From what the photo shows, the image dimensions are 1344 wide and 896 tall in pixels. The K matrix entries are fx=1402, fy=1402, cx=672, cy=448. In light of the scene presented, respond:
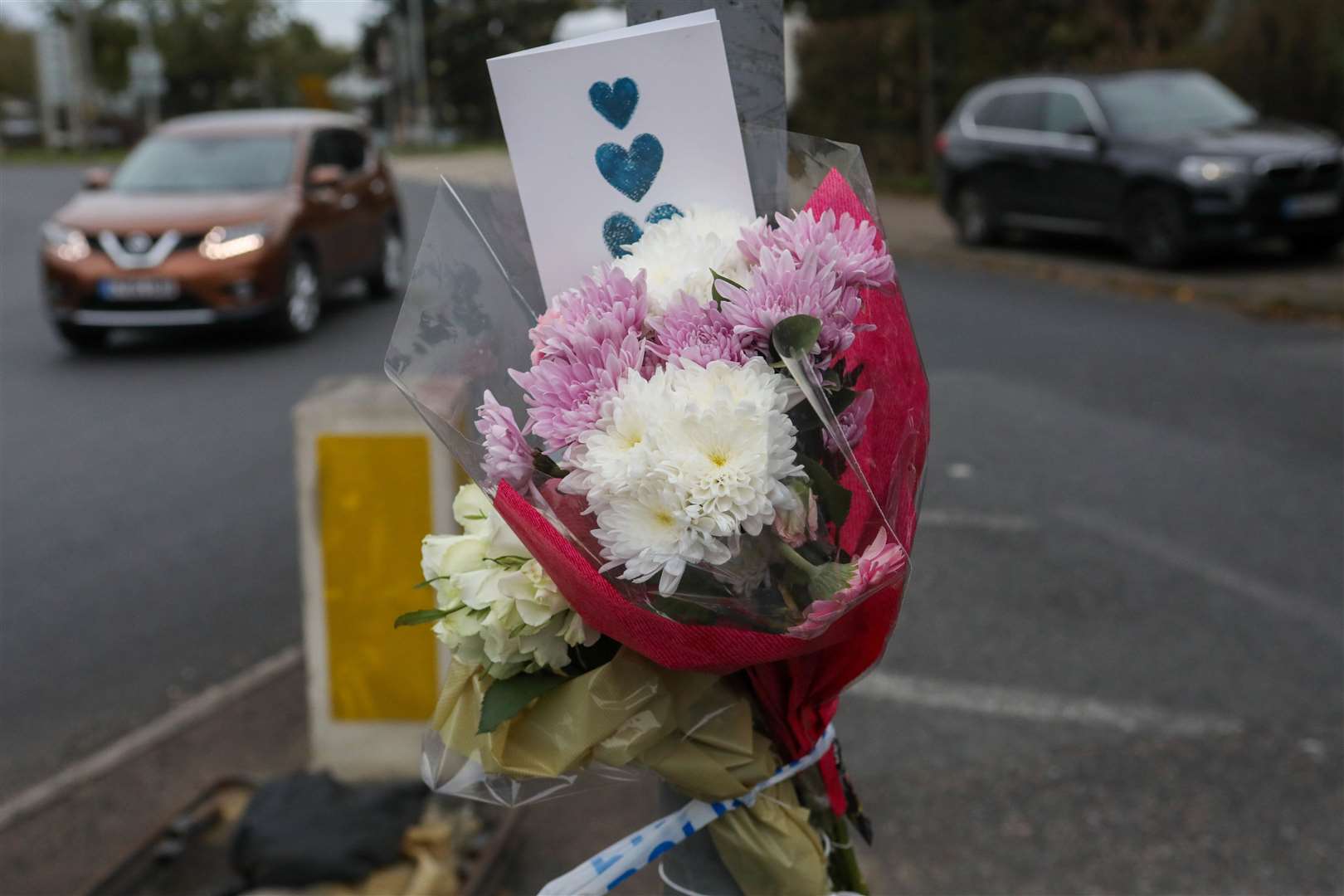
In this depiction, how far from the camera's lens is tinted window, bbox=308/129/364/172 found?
39.9 feet

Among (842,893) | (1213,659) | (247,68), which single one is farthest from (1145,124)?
(247,68)

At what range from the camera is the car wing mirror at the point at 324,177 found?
37.2 feet

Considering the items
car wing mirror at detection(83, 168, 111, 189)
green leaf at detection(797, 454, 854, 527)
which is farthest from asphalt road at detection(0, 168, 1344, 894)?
car wing mirror at detection(83, 168, 111, 189)

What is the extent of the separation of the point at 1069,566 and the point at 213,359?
294 inches

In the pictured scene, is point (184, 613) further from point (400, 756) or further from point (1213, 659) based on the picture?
point (1213, 659)

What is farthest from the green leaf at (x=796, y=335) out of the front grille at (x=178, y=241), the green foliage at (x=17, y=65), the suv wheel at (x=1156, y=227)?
the green foliage at (x=17, y=65)

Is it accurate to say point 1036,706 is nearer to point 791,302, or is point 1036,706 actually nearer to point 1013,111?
point 791,302

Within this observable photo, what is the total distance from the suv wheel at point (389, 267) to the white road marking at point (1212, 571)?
8.77 metres

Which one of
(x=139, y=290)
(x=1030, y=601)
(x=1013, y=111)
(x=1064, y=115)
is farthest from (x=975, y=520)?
(x=1013, y=111)

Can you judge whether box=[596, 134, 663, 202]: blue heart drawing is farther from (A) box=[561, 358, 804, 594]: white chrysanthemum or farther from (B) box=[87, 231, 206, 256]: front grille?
(B) box=[87, 231, 206, 256]: front grille

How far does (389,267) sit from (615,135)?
12.4m

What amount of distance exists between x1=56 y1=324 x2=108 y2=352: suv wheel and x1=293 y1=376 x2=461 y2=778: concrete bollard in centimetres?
812

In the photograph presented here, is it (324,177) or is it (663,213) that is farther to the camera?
(324,177)

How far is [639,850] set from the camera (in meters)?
1.71
